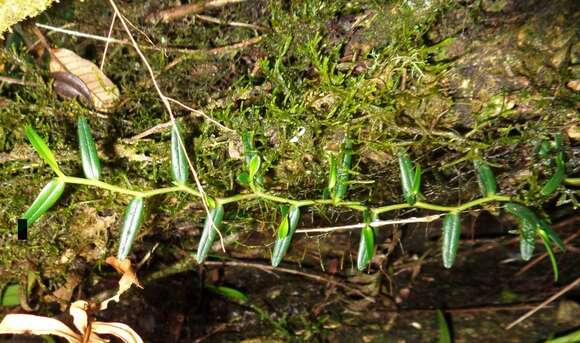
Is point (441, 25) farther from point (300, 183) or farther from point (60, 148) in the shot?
point (60, 148)

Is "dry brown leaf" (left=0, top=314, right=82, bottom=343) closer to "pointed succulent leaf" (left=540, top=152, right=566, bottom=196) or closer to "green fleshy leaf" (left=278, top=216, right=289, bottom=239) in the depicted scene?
"green fleshy leaf" (left=278, top=216, right=289, bottom=239)

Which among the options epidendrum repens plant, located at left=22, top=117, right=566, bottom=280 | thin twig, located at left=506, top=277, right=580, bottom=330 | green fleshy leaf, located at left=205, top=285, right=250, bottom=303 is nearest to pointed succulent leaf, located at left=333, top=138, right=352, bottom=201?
epidendrum repens plant, located at left=22, top=117, right=566, bottom=280

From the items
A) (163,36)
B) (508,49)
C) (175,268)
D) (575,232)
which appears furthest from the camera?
(575,232)

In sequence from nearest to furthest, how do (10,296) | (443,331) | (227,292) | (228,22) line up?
(228,22)
(10,296)
(443,331)
(227,292)

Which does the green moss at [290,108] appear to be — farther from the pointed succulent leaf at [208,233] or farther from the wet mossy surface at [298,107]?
the pointed succulent leaf at [208,233]

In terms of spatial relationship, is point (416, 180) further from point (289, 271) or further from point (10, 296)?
point (10, 296)

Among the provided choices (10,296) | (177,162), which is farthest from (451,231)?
(10,296)

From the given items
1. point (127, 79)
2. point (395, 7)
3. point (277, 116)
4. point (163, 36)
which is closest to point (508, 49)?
point (395, 7)

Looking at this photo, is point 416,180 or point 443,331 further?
point 443,331
